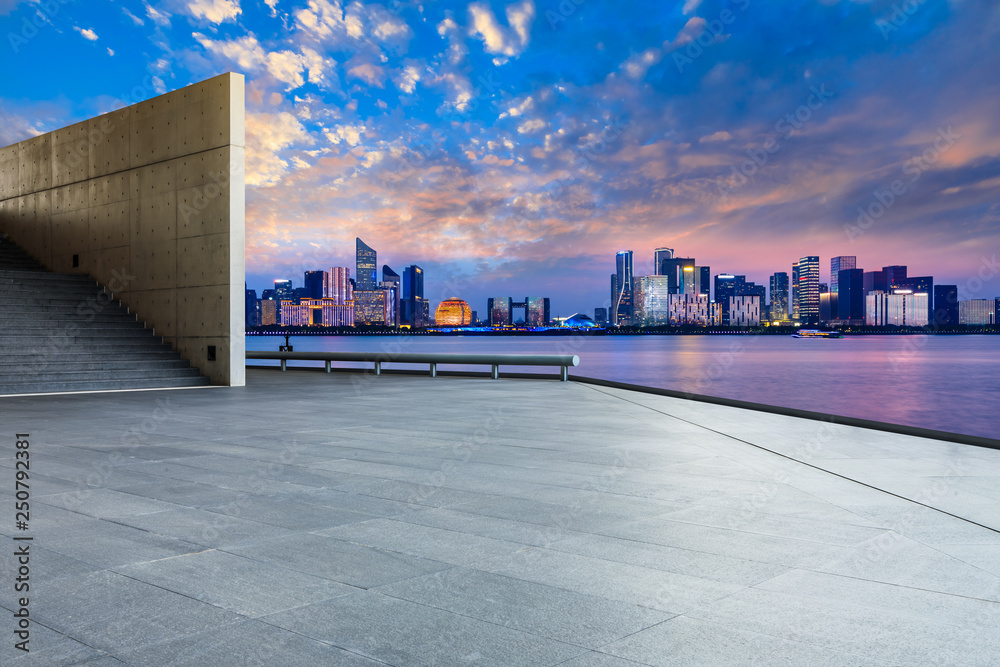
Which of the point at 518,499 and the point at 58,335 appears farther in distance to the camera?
the point at 58,335

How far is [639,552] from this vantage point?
440 centimetres

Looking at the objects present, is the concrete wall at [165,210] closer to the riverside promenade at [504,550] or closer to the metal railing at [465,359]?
the metal railing at [465,359]

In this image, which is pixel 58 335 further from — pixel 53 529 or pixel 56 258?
pixel 53 529

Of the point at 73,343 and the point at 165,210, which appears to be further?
the point at 165,210

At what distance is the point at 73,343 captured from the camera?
17969 mm

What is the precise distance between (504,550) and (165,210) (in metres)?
17.9

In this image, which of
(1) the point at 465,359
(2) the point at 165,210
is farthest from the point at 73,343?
(1) the point at 465,359

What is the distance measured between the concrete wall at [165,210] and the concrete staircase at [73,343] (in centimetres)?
55

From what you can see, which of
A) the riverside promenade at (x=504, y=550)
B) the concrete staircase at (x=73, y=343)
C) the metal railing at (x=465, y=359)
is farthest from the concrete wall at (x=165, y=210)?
the riverside promenade at (x=504, y=550)

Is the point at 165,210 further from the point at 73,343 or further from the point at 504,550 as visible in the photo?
the point at 504,550

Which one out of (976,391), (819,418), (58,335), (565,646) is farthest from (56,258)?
(976,391)

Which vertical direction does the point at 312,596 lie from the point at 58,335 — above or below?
below

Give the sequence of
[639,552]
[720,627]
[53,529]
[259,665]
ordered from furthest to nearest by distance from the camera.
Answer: [53,529]
[639,552]
[720,627]
[259,665]

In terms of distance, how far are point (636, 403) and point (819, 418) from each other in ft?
11.9
